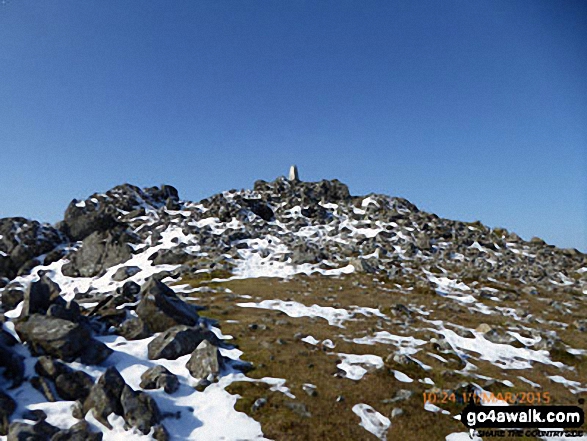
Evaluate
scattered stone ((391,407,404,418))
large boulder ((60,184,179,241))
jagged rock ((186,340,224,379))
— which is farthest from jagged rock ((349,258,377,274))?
large boulder ((60,184,179,241))

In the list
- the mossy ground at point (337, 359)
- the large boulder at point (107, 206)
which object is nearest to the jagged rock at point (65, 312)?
the mossy ground at point (337, 359)

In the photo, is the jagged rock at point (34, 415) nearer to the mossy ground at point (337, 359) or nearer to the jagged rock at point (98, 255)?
the mossy ground at point (337, 359)

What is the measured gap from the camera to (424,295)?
4234 cm

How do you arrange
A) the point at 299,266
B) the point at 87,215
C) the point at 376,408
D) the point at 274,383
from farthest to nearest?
the point at 87,215, the point at 299,266, the point at 274,383, the point at 376,408

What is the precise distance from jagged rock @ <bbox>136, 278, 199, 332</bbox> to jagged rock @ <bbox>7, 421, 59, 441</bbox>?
10.5 metres

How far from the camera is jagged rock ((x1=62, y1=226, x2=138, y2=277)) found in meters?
59.9

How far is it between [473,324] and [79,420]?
31.0m

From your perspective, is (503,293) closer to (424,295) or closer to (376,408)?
(424,295)

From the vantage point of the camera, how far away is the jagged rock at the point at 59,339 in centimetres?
1812

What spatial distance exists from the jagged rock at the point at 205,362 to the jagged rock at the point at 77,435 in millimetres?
5721

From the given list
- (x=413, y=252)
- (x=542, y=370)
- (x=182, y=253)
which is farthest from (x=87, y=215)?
(x=542, y=370)

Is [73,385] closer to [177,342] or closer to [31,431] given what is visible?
[31,431]

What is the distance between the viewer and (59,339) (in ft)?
59.6
